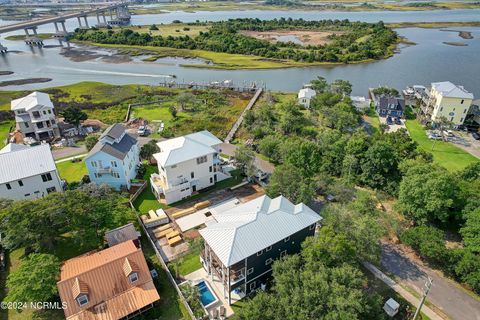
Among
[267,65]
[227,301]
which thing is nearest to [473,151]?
[227,301]

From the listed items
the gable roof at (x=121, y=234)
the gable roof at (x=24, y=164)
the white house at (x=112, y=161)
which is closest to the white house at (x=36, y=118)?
the gable roof at (x=24, y=164)

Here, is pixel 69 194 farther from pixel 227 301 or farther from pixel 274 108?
pixel 274 108

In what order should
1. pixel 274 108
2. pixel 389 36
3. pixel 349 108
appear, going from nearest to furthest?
1. pixel 349 108
2. pixel 274 108
3. pixel 389 36

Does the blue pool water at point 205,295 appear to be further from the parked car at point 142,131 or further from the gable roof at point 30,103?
the gable roof at point 30,103

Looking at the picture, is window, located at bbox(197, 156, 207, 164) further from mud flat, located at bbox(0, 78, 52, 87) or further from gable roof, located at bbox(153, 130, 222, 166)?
mud flat, located at bbox(0, 78, 52, 87)

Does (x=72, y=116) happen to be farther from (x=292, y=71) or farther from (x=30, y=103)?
(x=292, y=71)

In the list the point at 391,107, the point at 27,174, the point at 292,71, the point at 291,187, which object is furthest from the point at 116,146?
the point at 292,71
